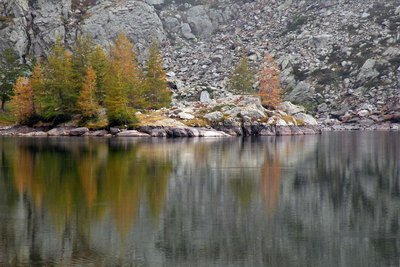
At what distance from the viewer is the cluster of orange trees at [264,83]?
468 ft

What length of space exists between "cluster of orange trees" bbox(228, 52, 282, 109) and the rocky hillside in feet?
19.0

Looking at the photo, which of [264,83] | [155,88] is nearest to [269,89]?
[264,83]

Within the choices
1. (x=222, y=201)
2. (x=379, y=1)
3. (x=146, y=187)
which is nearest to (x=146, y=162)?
(x=146, y=187)

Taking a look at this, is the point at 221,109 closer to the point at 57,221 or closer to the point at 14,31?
the point at 14,31

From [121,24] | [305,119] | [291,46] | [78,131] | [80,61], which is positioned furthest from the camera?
[121,24]

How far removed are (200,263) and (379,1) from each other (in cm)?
19246

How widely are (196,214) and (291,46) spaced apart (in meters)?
166

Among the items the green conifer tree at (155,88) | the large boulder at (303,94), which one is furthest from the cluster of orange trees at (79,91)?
the large boulder at (303,94)

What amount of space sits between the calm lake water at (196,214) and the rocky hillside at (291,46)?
374 feet

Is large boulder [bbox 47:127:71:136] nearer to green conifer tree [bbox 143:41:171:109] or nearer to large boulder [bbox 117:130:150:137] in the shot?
large boulder [bbox 117:130:150:137]

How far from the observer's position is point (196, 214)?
29.7 metres

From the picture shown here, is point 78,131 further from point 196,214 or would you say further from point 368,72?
point 368,72

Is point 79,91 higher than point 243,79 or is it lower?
lower

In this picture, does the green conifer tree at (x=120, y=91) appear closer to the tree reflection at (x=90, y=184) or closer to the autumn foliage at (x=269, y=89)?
the autumn foliage at (x=269, y=89)
